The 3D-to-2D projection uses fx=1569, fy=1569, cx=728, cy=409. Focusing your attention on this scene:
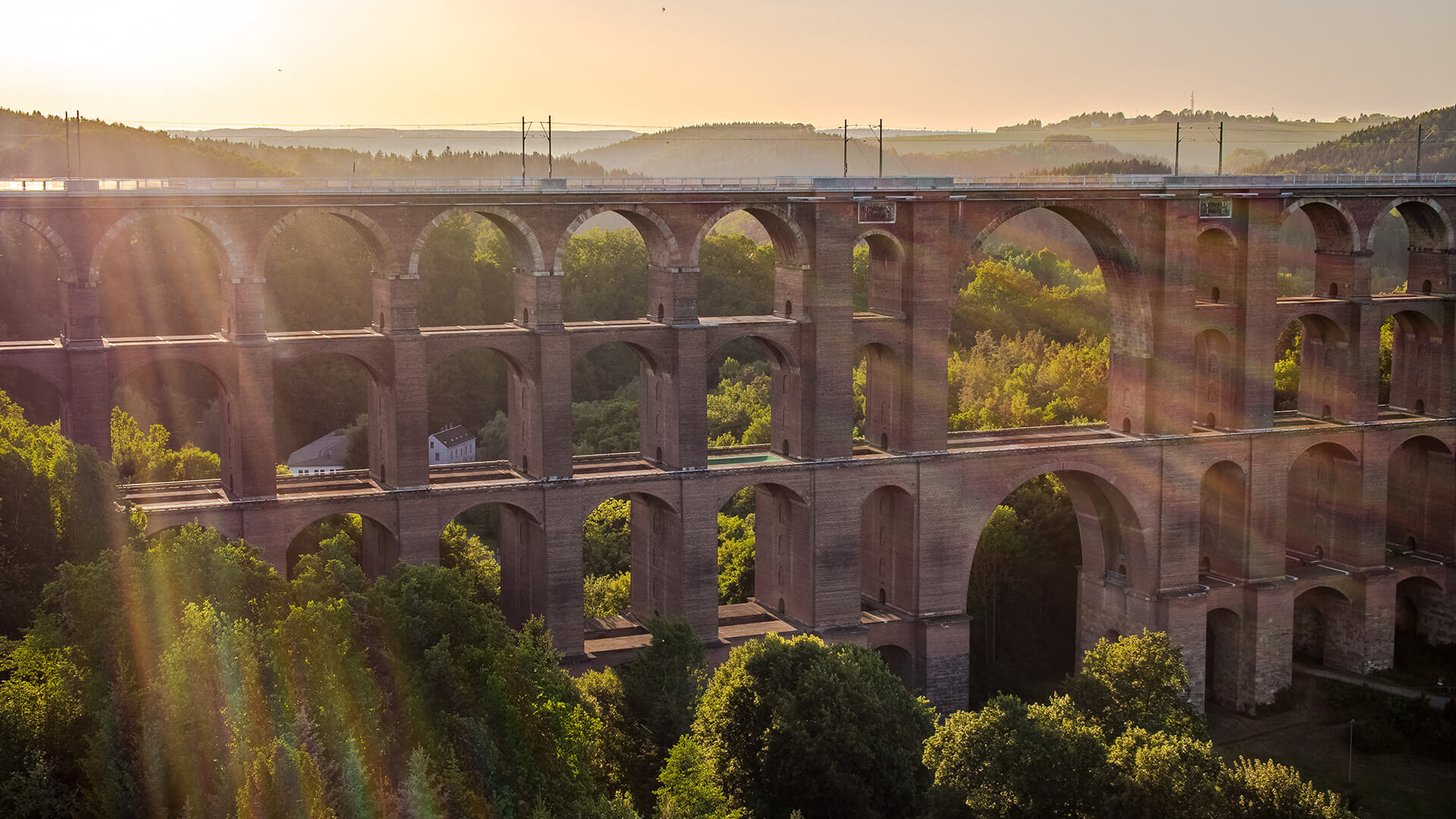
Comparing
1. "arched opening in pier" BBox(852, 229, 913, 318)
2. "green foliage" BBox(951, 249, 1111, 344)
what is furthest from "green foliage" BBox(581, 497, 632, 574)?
"green foliage" BBox(951, 249, 1111, 344)

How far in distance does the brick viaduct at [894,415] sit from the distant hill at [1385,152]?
54857mm

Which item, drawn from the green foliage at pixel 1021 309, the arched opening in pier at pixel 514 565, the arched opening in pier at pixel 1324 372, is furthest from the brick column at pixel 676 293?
the green foliage at pixel 1021 309

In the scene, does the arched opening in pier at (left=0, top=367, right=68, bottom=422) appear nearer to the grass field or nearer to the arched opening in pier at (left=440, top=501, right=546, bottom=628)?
the arched opening in pier at (left=440, top=501, right=546, bottom=628)

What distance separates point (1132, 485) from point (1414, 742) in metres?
13.1

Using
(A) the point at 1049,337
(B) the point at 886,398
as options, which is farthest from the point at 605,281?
(B) the point at 886,398

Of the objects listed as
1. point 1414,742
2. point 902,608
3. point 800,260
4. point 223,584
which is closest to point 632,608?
point 902,608

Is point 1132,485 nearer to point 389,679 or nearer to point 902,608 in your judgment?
point 902,608

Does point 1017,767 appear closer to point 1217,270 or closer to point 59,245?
point 1217,270

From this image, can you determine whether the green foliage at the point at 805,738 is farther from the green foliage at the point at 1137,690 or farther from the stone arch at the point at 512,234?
the stone arch at the point at 512,234

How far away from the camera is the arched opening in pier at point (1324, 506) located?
59875mm

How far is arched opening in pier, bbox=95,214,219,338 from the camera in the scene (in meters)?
89.7

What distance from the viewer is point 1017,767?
38.9 meters

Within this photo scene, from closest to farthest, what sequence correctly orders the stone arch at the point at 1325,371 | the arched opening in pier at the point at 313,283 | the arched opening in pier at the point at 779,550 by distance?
the arched opening in pier at the point at 779,550 → the stone arch at the point at 1325,371 → the arched opening in pier at the point at 313,283

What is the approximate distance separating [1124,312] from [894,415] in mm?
10011
